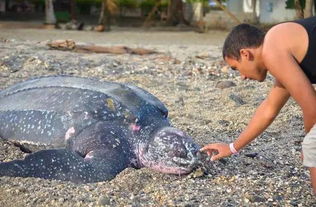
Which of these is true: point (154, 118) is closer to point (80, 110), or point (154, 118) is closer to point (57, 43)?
point (80, 110)

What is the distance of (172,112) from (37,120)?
4.55 ft

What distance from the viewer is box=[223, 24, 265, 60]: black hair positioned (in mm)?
2426

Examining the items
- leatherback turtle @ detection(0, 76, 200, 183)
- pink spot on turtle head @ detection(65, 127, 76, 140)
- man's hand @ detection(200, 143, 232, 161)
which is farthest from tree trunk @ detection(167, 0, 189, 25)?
man's hand @ detection(200, 143, 232, 161)

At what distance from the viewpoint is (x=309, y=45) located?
94.0 inches

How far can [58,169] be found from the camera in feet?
9.30

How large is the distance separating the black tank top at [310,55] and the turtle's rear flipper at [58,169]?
39.1 inches

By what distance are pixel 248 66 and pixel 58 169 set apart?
99 cm

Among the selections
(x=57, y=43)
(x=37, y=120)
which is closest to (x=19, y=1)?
(x=57, y=43)

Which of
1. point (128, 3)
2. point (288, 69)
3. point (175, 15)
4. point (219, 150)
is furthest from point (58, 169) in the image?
point (128, 3)

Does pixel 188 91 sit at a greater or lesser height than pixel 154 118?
lesser

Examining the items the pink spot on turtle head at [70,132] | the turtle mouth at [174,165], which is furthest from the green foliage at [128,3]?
the turtle mouth at [174,165]

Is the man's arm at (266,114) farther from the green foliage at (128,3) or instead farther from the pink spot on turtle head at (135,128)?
the green foliage at (128,3)

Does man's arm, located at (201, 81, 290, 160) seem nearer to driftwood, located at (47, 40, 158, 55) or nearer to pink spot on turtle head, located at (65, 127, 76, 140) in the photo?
pink spot on turtle head, located at (65, 127, 76, 140)

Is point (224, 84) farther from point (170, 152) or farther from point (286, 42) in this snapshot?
point (286, 42)
